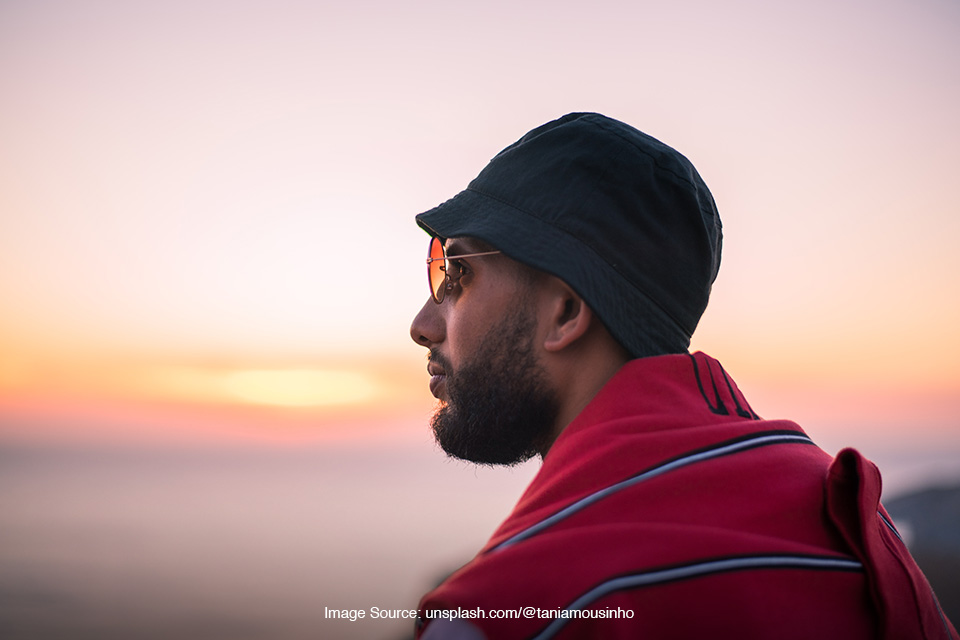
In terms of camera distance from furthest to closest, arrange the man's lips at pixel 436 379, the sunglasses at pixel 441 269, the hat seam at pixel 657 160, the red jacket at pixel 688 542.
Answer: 1. the man's lips at pixel 436 379
2. the sunglasses at pixel 441 269
3. the hat seam at pixel 657 160
4. the red jacket at pixel 688 542

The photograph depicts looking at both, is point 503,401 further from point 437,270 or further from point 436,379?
point 437,270

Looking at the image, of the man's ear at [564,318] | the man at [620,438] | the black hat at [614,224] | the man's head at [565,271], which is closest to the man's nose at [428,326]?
the man at [620,438]

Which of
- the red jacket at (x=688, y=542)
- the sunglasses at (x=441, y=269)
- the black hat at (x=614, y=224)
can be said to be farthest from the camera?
the sunglasses at (x=441, y=269)

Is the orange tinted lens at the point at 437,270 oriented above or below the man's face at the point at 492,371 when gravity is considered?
above

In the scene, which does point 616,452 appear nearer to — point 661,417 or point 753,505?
point 661,417

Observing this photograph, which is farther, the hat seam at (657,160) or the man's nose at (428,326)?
the man's nose at (428,326)

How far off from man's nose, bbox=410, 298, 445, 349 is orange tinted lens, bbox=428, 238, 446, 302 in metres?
0.05

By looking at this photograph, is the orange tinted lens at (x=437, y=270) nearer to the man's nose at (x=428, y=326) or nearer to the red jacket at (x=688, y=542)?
the man's nose at (x=428, y=326)

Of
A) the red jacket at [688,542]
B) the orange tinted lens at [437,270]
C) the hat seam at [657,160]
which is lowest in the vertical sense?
the red jacket at [688,542]

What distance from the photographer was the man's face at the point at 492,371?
6.84ft

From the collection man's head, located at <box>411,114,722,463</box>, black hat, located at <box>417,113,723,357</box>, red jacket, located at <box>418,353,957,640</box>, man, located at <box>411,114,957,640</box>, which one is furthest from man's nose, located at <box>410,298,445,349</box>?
red jacket, located at <box>418,353,957,640</box>

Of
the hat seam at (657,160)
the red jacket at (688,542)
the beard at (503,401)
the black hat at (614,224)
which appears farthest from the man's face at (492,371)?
the hat seam at (657,160)

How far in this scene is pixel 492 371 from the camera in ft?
7.05

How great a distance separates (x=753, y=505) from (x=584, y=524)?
0.37 metres
